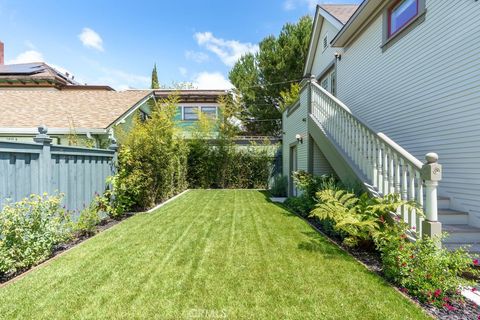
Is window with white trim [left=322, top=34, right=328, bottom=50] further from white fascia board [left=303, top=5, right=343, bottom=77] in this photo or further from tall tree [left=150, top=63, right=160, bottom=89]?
tall tree [left=150, top=63, right=160, bottom=89]

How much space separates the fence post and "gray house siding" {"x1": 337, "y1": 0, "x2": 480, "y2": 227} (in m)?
6.58

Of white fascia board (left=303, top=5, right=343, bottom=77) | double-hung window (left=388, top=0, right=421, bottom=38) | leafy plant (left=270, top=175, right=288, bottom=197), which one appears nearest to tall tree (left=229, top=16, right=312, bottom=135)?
white fascia board (left=303, top=5, right=343, bottom=77)

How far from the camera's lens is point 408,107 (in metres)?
5.55

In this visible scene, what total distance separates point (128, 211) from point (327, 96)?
627 centimetres

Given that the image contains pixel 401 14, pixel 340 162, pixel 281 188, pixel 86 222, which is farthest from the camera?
pixel 281 188

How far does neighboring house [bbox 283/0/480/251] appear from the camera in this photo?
396 centimetres

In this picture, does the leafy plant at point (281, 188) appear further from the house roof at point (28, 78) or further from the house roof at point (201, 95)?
the house roof at point (28, 78)

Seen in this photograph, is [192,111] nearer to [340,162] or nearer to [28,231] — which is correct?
[340,162]

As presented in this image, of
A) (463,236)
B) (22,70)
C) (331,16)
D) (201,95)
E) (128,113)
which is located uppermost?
(22,70)

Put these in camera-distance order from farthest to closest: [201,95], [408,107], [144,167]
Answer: [201,95]
[144,167]
[408,107]

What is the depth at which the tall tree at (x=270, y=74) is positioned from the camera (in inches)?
834

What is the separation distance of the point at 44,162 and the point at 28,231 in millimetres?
1196

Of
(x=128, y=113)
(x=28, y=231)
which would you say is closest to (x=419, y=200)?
(x=28, y=231)

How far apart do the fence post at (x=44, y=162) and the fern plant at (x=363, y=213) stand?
14.6 feet
